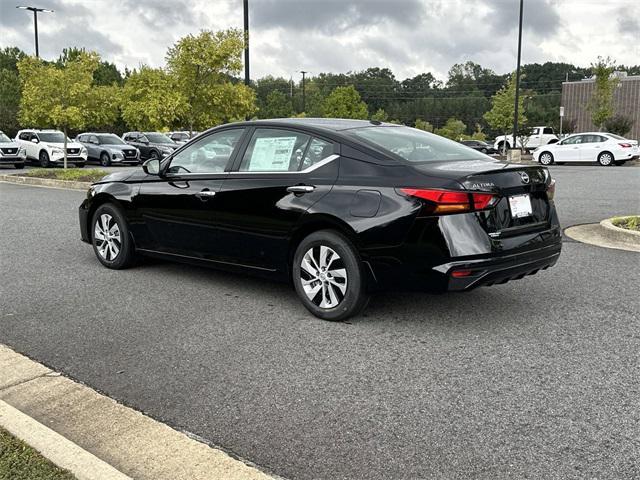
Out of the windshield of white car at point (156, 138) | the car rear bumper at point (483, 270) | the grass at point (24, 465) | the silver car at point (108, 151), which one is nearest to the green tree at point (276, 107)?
the windshield of white car at point (156, 138)

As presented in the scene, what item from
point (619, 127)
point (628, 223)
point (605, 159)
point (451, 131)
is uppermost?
point (451, 131)

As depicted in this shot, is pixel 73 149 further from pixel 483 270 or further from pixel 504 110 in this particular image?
pixel 504 110

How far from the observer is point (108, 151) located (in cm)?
2756

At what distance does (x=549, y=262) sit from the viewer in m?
5.13

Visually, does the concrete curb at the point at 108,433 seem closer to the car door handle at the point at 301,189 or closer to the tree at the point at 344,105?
the car door handle at the point at 301,189

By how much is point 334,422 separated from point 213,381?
904mm

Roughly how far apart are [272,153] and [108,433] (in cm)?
292

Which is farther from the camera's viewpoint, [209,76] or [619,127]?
[619,127]

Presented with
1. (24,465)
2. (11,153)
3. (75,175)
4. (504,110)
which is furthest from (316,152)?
(504,110)

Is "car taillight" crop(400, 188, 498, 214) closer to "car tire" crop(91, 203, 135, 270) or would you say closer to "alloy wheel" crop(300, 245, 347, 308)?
"alloy wheel" crop(300, 245, 347, 308)

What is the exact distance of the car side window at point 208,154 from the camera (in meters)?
5.89

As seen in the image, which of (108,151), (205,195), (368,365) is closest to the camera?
(368,365)

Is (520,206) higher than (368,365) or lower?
higher

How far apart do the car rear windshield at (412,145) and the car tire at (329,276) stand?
829mm
